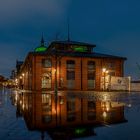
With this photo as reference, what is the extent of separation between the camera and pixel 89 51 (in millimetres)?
67812

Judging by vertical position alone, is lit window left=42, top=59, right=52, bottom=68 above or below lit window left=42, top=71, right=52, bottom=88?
above

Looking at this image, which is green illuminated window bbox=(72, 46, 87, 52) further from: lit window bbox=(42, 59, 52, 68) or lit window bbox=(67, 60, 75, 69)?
lit window bbox=(42, 59, 52, 68)

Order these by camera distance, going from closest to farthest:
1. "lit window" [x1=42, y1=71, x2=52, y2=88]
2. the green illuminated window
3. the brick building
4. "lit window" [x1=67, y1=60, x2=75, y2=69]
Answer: the brick building → "lit window" [x1=42, y1=71, x2=52, y2=88] → "lit window" [x1=67, y1=60, x2=75, y2=69] → the green illuminated window

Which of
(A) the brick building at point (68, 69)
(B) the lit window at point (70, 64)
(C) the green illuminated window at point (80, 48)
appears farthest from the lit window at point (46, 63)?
(C) the green illuminated window at point (80, 48)

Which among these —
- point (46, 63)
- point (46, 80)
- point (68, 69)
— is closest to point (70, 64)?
point (68, 69)

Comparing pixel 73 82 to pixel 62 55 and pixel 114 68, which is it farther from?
pixel 114 68

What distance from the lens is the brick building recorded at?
5634 centimetres

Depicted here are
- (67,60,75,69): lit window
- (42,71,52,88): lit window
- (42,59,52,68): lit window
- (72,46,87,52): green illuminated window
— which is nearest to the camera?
(42,59,52,68): lit window

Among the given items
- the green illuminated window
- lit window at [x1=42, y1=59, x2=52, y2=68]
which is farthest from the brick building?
the green illuminated window

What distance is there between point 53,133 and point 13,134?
1035mm

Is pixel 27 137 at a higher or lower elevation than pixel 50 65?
lower

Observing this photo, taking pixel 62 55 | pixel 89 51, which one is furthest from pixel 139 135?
pixel 89 51

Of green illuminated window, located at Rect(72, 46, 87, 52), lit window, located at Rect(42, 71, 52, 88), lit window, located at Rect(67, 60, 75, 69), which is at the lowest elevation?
lit window, located at Rect(42, 71, 52, 88)

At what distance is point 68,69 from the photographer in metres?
59.1
